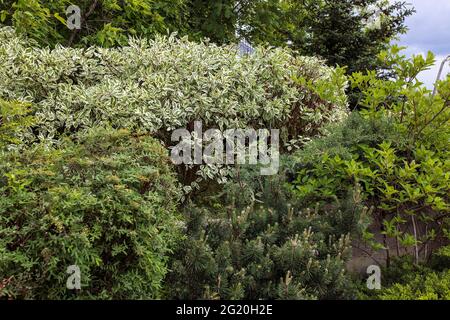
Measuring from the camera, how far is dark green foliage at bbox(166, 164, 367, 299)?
2.78m

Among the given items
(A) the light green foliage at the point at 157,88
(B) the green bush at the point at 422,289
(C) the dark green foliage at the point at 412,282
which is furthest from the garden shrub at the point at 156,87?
(B) the green bush at the point at 422,289

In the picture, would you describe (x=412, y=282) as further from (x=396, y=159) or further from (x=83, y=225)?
(x=83, y=225)

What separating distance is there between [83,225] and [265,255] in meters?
1.18

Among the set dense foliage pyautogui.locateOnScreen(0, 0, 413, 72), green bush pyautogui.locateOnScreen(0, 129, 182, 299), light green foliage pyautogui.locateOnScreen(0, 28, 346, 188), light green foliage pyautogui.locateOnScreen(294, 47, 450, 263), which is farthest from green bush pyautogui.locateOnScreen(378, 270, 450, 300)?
dense foliage pyautogui.locateOnScreen(0, 0, 413, 72)

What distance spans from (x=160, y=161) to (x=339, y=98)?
6.59 feet

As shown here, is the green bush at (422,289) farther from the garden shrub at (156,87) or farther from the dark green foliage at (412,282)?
the garden shrub at (156,87)

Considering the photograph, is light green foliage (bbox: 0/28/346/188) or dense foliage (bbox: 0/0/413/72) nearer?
light green foliage (bbox: 0/28/346/188)

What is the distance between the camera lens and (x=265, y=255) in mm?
3031

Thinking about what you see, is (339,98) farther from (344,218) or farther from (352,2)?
(352,2)

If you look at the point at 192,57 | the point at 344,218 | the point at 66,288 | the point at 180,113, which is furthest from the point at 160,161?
the point at 192,57

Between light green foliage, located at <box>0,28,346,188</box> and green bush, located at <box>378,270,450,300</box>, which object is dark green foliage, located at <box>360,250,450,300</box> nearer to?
green bush, located at <box>378,270,450,300</box>

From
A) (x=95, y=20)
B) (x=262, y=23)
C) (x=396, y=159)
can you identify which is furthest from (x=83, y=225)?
(x=262, y=23)

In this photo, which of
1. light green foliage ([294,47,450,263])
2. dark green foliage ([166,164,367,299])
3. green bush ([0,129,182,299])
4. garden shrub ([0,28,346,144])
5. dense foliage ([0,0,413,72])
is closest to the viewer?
green bush ([0,129,182,299])

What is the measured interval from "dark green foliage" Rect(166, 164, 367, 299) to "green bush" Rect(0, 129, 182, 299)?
20 centimetres
